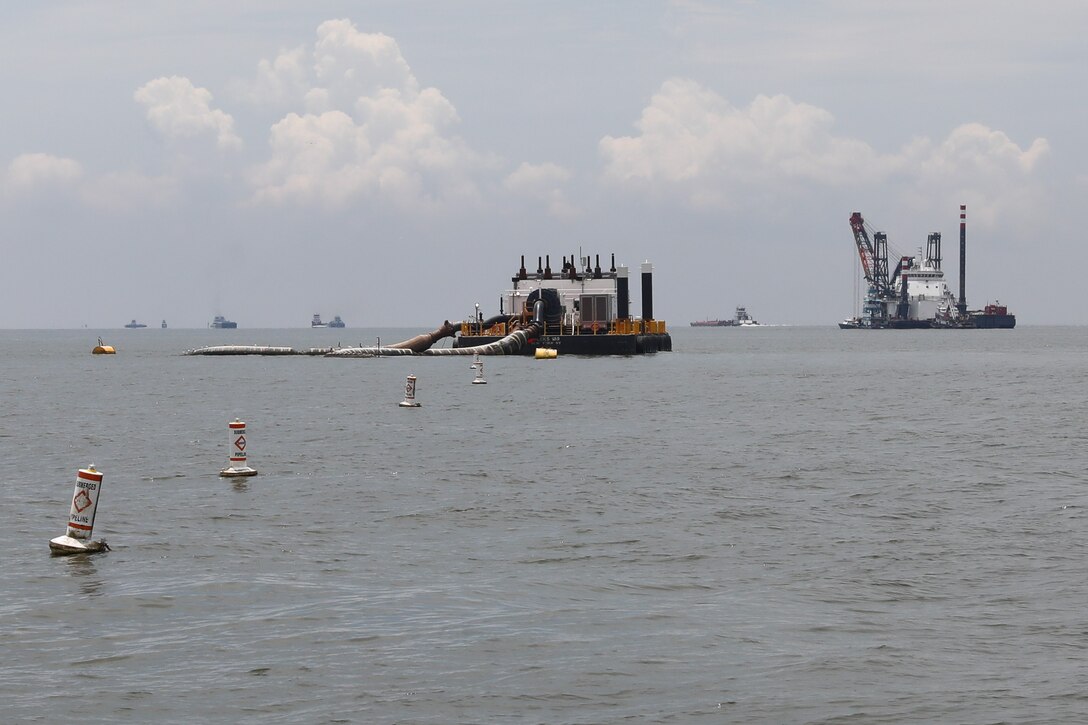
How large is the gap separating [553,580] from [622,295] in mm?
89834

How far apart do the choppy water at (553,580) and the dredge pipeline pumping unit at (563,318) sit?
6277 cm

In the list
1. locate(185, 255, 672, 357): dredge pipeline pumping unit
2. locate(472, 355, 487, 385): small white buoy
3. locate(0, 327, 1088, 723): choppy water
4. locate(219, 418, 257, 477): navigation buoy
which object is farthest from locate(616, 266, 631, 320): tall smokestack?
locate(219, 418, 257, 477): navigation buoy

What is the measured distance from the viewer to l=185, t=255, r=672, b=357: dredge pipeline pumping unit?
10419 cm

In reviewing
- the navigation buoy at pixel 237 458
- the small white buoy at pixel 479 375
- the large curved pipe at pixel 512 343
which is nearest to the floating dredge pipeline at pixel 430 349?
the large curved pipe at pixel 512 343

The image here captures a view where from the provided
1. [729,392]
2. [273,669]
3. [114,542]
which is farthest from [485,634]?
[729,392]

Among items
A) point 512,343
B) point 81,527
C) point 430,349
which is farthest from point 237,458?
point 430,349

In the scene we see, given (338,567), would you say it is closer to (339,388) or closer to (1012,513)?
(1012,513)

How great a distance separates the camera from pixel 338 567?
18.4 metres

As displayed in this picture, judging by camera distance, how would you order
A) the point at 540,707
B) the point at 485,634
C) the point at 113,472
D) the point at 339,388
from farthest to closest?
the point at 339,388
the point at 113,472
the point at 485,634
the point at 540,707

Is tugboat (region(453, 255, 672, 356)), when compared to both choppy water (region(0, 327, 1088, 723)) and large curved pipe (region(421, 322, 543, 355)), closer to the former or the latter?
large curved pipe (region(421, 322, 543, 355))

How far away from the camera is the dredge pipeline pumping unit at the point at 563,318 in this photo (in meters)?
104

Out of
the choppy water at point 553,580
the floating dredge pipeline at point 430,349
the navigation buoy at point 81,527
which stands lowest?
the choppy water at point 553,580

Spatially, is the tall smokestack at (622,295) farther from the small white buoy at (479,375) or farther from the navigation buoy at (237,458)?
the navigation buoy at (237,458)

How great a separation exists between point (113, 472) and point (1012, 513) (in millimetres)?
19858
